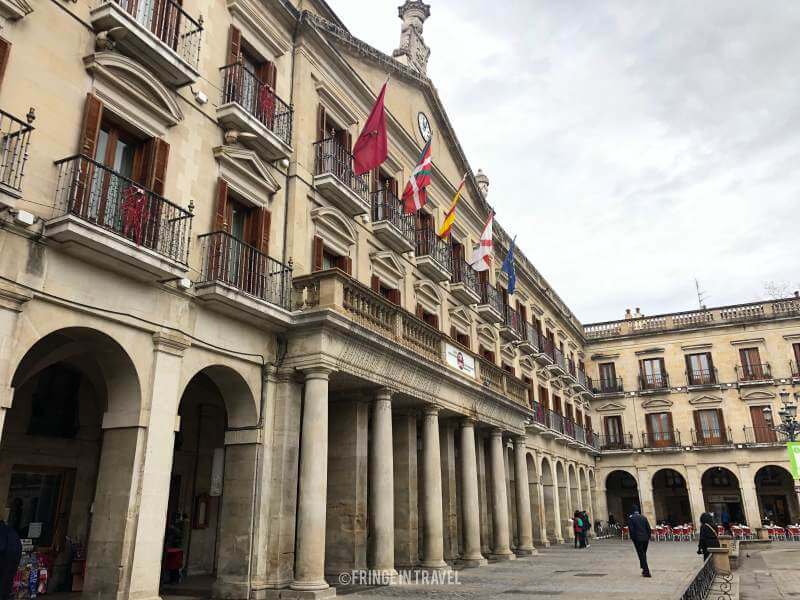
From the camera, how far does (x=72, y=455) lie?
1251 centimetres

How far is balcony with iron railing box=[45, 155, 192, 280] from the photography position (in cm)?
886

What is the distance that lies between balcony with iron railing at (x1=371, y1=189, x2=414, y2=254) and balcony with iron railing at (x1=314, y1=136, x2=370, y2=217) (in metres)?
0.84

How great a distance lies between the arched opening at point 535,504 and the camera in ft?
87.4

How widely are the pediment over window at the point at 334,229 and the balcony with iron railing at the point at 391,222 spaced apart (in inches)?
47.7

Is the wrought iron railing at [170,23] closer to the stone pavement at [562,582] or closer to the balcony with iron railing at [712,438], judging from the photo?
the stone pavement at [562,582]

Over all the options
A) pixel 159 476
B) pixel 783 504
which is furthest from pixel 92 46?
pixel 783 504

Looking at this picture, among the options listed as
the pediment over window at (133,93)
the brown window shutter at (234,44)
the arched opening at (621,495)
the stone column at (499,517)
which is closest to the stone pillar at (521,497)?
the stone column at (499,517)

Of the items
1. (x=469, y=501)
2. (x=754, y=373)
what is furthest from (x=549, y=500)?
(x=754, y=373)

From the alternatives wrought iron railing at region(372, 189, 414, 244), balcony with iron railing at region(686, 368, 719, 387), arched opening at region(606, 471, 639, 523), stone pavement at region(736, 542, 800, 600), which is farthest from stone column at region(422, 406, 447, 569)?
arched opening at region(606, 471, 639, 523)

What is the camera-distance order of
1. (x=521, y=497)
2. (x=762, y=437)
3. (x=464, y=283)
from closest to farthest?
(x=464, y=283) → (x=521, y=497) → (x=762, y=437)

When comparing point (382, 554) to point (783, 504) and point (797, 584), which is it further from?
point (783, 504)

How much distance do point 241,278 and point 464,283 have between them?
456 inches

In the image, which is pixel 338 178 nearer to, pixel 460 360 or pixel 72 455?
pixel 460 360

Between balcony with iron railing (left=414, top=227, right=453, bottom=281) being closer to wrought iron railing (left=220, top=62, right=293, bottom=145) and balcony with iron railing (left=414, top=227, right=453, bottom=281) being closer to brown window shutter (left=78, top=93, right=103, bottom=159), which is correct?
wrought iron railing (left=220, top=62, right=293, bottom=145)
